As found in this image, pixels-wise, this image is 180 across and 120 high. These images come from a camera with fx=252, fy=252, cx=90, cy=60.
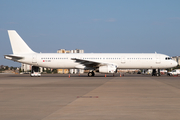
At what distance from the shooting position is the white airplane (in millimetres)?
42375

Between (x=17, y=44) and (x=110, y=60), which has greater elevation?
(x=17, y=44)

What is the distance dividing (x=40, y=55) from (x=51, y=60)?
2.24 meters

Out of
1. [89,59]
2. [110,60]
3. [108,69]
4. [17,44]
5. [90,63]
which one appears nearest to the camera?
[108,69]

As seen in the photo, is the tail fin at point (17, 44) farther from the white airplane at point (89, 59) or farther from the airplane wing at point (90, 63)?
the airplane wing at point (90, 63)

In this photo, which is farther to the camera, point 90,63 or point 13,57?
point 13,57

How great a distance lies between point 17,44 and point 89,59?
13.1m

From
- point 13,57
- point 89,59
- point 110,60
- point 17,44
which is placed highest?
point 17,44

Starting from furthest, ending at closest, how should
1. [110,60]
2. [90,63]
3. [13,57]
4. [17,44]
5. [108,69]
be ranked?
[17,44]
[13,57]
[110,60]
[90,63]
[108,69]

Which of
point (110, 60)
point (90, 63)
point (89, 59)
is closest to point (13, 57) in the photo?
point (89, 59)

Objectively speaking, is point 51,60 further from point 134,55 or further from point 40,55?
point 134,55

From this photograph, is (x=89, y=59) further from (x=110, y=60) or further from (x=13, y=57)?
(x=13, y=57)

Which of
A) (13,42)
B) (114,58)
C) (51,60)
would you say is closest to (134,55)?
(114,58)

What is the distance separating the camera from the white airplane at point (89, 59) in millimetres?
42375

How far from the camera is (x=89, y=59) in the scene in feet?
141
